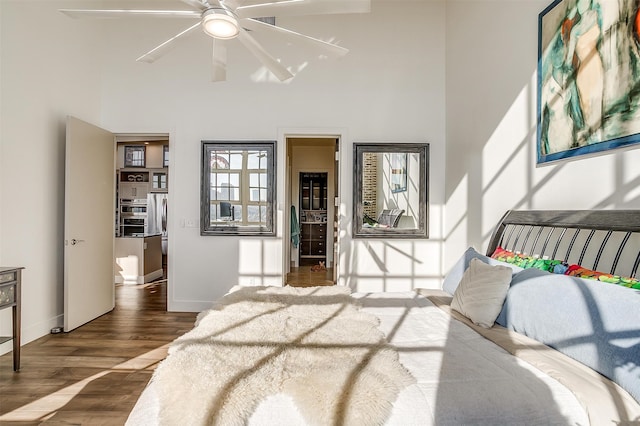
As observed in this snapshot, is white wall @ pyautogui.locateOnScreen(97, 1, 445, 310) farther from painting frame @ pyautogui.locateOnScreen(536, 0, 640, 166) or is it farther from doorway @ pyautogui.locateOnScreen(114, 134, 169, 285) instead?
doorway @ pyautogui.locateOnScreen(114, 134, 169, 285)

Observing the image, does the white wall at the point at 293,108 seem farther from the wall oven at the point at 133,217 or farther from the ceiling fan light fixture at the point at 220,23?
the wall oven at the point at 133,217

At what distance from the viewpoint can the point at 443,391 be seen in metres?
1.14

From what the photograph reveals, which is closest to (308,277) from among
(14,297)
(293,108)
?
(293,108)

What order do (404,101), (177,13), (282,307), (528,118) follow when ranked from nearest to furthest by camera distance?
(177,13) < (282,307) < (528,118) < (404,101)

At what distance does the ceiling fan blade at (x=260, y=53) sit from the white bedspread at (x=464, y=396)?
6.38ft

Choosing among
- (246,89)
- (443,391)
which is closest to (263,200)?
(246,89)

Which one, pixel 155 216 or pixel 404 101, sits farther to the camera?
pixel 155 216

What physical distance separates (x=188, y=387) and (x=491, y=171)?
2.90m

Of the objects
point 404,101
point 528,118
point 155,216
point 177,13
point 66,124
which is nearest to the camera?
point 177,13

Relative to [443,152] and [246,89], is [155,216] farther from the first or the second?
[443,152]

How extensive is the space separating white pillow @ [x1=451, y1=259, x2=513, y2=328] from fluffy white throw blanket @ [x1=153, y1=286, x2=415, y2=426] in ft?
1.86

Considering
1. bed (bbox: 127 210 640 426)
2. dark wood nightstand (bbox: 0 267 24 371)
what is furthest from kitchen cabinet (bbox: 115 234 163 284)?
bed (bbox: 127 210 640 426)

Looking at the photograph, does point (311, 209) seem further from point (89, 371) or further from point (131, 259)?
point (89, 371)

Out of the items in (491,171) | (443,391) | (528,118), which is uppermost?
(528,118)
